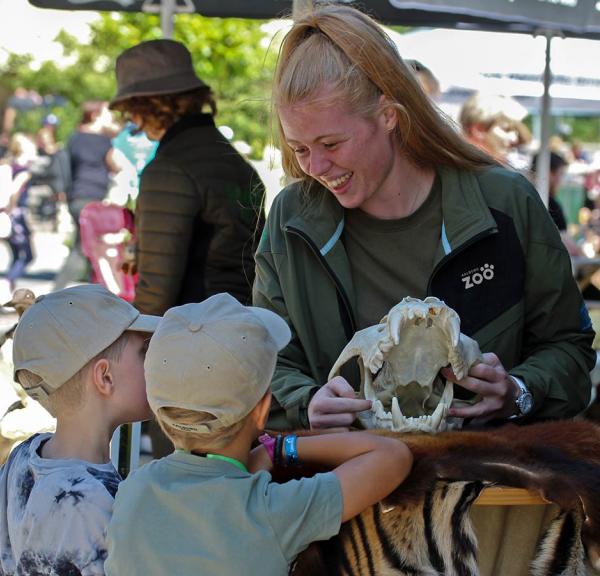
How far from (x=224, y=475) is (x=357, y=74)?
3.16 ft

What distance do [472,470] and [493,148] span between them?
4.74 metres

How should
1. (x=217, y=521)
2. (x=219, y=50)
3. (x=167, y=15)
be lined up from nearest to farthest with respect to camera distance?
(x=217, y=521) → (x=167, y=15) → (x=219, y=50)

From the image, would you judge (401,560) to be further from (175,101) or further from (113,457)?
(175,101)

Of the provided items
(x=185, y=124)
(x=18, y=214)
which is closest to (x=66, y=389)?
(x=185, y=124)

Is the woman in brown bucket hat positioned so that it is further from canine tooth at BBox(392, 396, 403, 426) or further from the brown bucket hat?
canine tooth at BBox(392, 396, 403, 426)

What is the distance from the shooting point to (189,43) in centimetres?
1038

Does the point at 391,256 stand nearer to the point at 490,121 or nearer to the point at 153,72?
the point at 153,72

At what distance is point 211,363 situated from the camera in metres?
1.96

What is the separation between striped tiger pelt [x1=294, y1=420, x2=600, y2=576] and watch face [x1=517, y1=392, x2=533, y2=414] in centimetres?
25

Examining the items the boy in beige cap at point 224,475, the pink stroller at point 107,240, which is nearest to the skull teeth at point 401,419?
the boy in beige cap at point 224,475

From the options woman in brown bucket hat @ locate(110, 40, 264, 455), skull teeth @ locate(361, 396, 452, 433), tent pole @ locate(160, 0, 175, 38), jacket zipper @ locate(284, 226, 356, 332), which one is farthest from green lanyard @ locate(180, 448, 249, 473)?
tent pole @ locate(160, 0, 175, 38)

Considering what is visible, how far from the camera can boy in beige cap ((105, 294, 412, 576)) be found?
1897 mm

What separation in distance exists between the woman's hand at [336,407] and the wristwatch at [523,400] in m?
0.35

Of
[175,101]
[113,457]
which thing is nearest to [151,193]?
[175,101]
